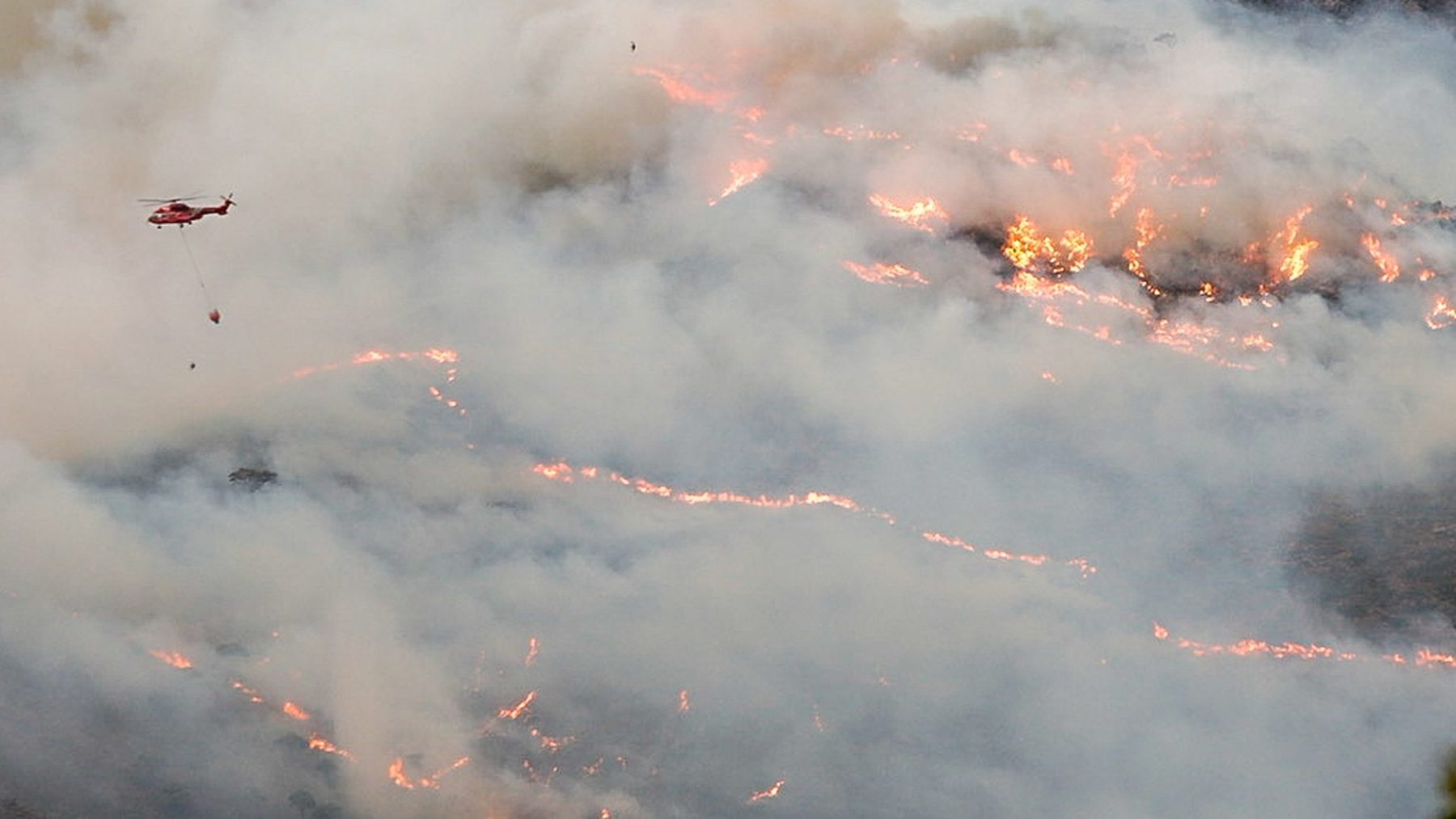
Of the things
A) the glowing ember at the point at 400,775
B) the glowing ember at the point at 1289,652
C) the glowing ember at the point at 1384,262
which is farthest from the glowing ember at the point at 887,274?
the glowing ember at the point at 400,775

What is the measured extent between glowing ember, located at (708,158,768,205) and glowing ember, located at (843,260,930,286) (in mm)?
7635

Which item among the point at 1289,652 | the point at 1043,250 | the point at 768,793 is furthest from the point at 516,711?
the point at 1043,250

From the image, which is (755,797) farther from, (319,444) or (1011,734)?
(319,444)

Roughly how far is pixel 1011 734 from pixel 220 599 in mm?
34577

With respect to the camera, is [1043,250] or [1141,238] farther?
[1043,250]

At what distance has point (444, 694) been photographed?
128625mm

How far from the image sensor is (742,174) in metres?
152

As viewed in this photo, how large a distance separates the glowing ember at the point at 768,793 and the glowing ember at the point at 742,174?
37262mm

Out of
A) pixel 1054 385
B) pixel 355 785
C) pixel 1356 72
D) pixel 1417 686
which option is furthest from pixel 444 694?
pixel 1356 72

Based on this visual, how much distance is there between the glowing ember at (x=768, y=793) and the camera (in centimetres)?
12275

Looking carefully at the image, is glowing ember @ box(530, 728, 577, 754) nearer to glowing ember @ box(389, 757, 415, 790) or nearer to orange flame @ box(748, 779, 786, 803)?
glowing ember @ box(389, 757, 415, 790)

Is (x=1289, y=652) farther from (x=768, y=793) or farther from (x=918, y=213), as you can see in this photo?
(x=918, y=213)

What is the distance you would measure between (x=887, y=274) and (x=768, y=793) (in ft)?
106

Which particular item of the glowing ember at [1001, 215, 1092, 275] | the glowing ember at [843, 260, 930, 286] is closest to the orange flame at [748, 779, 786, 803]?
the glowing ember at [843, 260, 930, 286]
